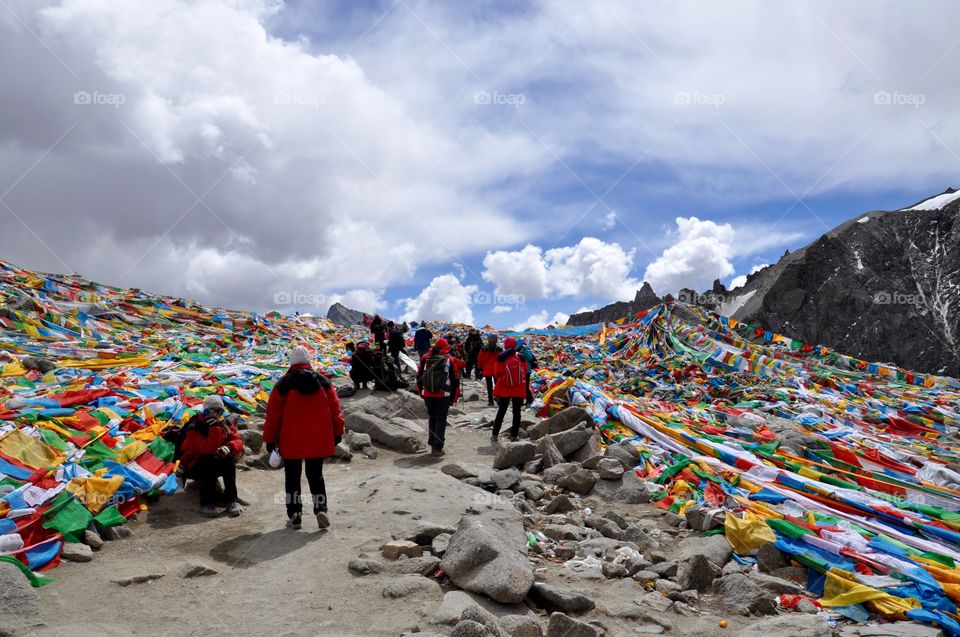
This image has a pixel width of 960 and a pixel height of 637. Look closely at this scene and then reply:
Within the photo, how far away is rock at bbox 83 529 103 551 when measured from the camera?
5.61 meters

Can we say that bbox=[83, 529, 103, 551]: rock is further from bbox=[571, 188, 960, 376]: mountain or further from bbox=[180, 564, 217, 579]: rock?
bbox=[571, 188, 960, 376]: mountain

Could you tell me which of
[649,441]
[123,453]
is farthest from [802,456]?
[123,453]

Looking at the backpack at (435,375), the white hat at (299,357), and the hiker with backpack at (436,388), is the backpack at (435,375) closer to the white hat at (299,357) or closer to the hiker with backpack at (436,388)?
the hiker with backpack at (436,388)

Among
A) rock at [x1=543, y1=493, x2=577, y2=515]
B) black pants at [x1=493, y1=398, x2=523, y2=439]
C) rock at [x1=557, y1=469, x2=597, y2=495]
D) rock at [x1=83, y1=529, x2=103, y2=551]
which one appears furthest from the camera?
black pants at [x1=493, y1=398, x2=523, y2=439]

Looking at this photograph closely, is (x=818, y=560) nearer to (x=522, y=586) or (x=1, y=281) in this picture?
(x=522, y=586)

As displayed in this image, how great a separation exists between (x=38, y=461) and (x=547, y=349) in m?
19.7

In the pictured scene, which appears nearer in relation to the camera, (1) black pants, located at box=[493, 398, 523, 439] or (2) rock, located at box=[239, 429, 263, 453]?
(2) rock, located at box=[239, 429, 263, 453]

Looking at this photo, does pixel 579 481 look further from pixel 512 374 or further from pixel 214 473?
pixel 214 473

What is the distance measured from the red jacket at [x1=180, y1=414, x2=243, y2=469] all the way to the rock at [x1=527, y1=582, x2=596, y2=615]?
4.18 metres

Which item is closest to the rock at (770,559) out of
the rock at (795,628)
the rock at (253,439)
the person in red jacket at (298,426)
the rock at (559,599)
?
the rock at (795,628)

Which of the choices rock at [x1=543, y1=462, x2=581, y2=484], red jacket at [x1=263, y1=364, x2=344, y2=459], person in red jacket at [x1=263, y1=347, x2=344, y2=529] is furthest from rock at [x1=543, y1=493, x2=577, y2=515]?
red jacket at [x1=263, y1=364, x2=344, y2=459]

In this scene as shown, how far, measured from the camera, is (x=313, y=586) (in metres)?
4.81

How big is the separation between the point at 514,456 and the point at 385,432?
268 centimetres

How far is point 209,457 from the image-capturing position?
6953mm
